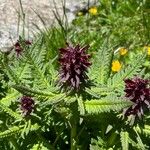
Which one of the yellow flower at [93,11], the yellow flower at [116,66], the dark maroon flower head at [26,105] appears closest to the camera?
the dark maroon flower head at [26,105]

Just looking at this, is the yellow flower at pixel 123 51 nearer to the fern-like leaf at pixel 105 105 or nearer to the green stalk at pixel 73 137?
the green stalk at pixel 73 137

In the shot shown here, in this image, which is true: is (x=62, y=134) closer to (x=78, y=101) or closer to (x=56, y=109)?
(x=56, y=109)

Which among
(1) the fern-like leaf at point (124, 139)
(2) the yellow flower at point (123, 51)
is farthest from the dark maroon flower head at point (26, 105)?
(2) the yellow flower at point (123, 51)

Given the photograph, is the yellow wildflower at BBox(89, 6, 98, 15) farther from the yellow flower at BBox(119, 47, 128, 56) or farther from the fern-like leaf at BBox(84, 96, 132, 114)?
the fern-like leaf at BBox(84, 96, 132, 114)

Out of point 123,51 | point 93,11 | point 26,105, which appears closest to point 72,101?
point 26,105

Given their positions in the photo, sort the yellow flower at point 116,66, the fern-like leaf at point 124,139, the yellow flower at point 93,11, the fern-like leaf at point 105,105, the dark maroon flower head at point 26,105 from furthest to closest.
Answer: the yellow flower at point 93,11 < the yellow flower at point 116,66 < the dark maroon flower head at point 26,105 < the fern-like leaf at point 124,139 < the fern-like leaf at point 105,105

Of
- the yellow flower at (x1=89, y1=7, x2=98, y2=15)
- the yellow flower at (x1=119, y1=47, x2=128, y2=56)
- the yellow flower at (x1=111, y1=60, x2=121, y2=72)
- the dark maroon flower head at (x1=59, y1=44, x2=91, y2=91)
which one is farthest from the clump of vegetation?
the yellow flower at (x1=89, y1=7, x2=98, y2=15)
